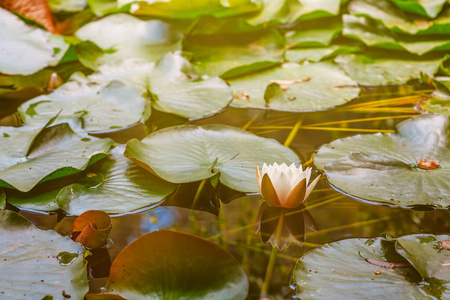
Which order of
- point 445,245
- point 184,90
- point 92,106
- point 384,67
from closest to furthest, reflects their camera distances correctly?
point 445,245 < point 92,106 < point 184,90 < point 384,67

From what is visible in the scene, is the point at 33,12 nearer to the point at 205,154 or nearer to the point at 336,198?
the point at 205,154

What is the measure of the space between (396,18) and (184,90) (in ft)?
4.46

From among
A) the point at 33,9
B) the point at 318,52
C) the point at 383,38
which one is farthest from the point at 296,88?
the point at 33,9

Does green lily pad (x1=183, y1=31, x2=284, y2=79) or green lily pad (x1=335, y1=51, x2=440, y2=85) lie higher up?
green lily pad (x1=335, y1=51, x2=440, y2=85)

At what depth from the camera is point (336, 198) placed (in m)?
1.28

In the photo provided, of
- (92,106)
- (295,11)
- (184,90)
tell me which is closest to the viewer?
(92,106)

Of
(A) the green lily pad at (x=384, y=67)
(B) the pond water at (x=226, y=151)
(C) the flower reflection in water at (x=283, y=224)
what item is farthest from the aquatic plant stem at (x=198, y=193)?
(A) the green lily pad at (x=384, y=67)

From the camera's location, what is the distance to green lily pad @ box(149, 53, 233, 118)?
180 centimetres

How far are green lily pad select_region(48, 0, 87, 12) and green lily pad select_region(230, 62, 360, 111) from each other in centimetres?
151

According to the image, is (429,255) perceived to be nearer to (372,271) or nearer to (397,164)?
(372,271)

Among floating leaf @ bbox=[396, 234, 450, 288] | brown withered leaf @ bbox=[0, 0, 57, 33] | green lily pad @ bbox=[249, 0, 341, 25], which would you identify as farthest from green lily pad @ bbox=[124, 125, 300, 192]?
brown withered leaf @ bbox=[0, 0, 57, 33]

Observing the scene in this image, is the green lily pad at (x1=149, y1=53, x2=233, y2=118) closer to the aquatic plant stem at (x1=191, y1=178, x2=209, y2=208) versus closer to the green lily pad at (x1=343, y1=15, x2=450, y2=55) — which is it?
the aquatic plant stem at (x1=191, y1=178, x2=209, y2=208)

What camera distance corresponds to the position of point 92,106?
5.81 ft

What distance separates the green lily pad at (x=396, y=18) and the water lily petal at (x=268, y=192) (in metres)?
1.50
